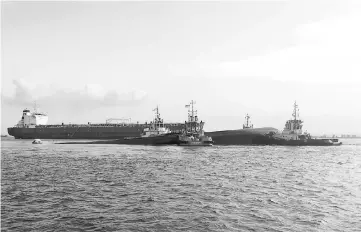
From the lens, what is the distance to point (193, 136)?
8425cm

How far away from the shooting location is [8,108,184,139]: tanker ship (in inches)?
4823

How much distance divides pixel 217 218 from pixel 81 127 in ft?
397

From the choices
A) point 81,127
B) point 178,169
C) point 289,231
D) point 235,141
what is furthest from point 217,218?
point 81,127

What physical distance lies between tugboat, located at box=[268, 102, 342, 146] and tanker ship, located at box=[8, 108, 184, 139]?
1660 inches

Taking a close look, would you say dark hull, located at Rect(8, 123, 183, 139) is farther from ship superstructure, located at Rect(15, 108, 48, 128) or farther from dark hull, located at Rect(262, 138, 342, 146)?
dark hull, located at Rect(262, 138, 342, 146)

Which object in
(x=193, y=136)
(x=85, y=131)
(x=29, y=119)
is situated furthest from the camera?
(x=29, y=119)

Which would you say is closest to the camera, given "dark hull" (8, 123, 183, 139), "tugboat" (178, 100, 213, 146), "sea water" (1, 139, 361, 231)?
"sea water" (1, 139, 361, 231)

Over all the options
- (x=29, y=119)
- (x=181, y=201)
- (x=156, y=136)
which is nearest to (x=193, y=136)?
(x=156, y=136)

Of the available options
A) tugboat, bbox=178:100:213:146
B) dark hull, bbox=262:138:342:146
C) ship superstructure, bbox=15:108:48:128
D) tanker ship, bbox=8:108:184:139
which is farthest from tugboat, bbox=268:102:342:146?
ship superstructure, bbox=15:108:48:128

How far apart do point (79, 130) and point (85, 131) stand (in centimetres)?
276

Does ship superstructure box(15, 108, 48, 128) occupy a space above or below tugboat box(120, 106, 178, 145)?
above

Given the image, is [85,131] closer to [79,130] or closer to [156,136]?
[79,130]

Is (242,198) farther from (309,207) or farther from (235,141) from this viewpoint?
(235,141)

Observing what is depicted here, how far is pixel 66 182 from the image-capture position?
97.0ft
